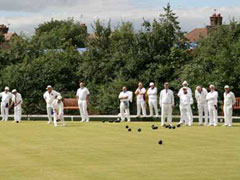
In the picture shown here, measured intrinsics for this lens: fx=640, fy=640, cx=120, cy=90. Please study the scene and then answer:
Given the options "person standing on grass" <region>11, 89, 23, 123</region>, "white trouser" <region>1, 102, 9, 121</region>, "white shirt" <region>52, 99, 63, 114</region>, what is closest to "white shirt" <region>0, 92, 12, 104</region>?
"white trouser" <region>1, 102, 9, 121</region>

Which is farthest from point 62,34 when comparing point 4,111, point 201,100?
point 201,100

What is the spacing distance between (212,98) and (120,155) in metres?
12.1

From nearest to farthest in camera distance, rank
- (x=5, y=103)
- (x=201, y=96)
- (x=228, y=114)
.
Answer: (x=228, y=114)
(x=201, y=96)
(x=5, y=103)

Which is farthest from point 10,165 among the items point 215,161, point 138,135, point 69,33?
point 69,33

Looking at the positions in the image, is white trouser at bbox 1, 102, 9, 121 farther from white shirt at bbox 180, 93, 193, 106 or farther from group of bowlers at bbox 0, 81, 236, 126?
white shirt at bbox 180, 93, 193, 106

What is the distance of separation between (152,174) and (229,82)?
22.3m

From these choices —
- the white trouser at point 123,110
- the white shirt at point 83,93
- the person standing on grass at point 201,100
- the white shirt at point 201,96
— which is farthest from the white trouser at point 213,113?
the white shirt at point 83,93

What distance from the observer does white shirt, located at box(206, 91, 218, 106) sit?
26.2 meters

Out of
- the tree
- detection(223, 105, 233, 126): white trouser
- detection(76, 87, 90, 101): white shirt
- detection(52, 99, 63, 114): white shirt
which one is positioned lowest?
detection(223, 105, 233, 126): white trouser

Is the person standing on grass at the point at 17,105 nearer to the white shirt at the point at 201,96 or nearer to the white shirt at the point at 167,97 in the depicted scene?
the white shirt at the point at 167,97

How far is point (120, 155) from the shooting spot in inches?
585

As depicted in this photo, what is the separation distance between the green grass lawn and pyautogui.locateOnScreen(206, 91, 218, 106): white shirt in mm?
4376

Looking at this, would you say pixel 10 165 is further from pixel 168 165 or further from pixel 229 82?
pixel 229 82

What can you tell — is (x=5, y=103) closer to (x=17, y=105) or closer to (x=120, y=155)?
(x=17, y=105)
